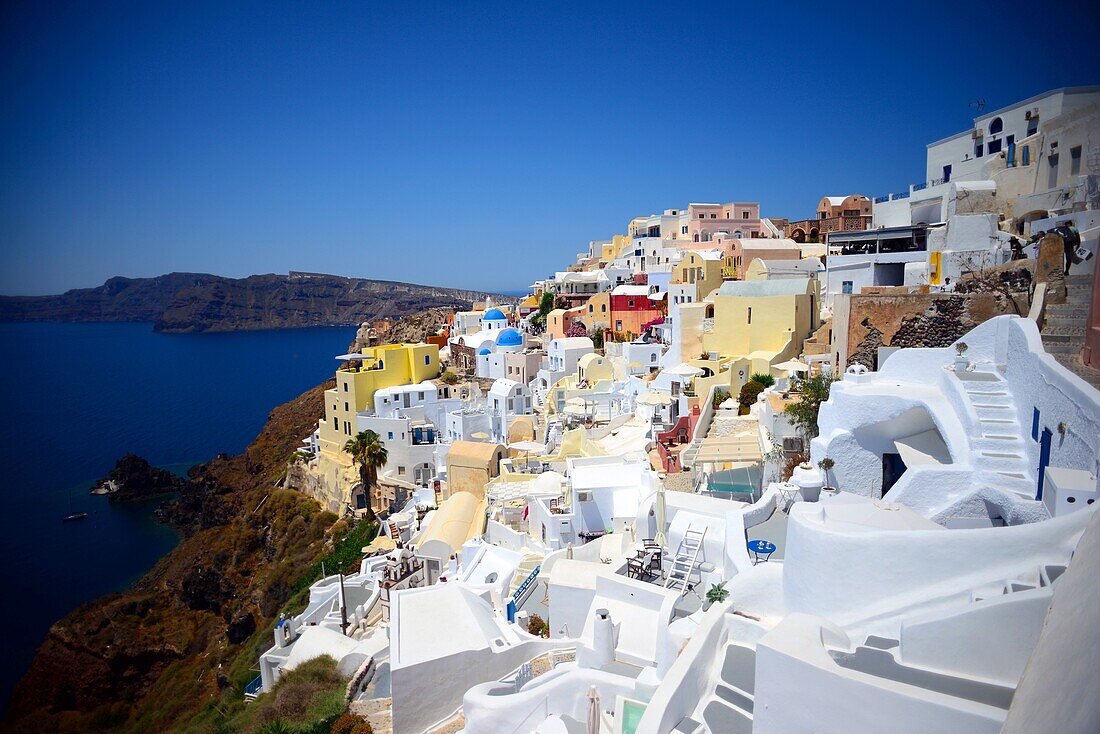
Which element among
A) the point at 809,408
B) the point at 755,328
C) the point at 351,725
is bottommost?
the point at 351,725

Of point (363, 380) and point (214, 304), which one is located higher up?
point (214, 304)

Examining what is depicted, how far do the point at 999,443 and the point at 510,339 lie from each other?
31729mm

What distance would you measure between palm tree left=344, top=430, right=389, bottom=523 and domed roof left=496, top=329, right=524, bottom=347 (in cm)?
1122

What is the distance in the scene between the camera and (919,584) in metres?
6.46

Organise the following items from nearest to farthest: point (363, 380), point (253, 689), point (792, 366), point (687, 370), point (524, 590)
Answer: point (524, 590)
point (253, 689)
point (792, 366)
point (687, 370)
point (363, 380)

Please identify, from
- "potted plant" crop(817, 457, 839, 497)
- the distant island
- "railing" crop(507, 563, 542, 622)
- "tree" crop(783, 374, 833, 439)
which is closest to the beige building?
"railing" crop(507, 563, 542, 622)

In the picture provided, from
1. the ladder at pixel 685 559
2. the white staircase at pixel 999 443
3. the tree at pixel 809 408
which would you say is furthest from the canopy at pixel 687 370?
the white staircase at pixel 999 443

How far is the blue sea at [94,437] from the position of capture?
117ft

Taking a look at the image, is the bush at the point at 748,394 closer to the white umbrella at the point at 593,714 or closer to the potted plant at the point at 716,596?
the potted plant at the point at 716,596

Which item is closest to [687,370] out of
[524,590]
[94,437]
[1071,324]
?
[524,590]

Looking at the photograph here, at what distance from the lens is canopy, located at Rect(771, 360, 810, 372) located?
20109mm

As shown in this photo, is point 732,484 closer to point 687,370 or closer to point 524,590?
point 524,590

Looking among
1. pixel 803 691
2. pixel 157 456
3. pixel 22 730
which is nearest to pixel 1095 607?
pixel 803 691

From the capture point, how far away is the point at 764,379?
68.3ft
